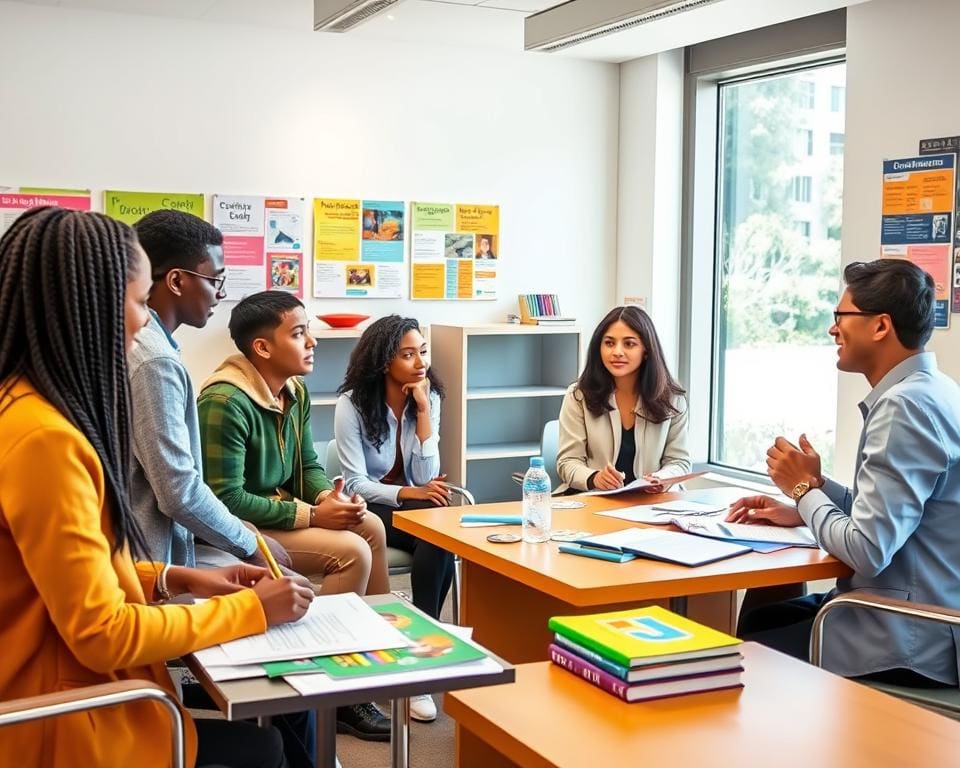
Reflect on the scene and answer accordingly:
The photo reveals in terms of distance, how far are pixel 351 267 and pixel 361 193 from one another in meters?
0.37

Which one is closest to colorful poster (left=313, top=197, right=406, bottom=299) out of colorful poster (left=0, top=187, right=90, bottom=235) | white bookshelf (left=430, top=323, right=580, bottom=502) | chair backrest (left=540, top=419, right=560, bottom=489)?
white bookshelf (left=430, top=323, right=580, bottom=502)

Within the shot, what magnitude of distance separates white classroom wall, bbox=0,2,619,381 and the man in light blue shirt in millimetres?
3255

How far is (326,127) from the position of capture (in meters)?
5.57

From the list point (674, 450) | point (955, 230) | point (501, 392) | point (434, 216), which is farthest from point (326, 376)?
point (955, 230)

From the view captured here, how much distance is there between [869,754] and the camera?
1.72 meters

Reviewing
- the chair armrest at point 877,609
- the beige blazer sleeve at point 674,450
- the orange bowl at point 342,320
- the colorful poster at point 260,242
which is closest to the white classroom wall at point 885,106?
the beige blazer sleeve at point 674,450

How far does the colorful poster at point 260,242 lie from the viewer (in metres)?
5.39

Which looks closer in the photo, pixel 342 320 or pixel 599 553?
pixel 599 553

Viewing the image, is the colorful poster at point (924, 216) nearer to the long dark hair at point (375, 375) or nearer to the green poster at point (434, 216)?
the long dark hair at point (375, 375)

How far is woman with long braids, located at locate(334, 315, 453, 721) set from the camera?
13.6 feet

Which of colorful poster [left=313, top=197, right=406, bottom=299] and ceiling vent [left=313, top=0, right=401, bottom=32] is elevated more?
ceiling vent [left=313, top=0, right=401, bottom=32]

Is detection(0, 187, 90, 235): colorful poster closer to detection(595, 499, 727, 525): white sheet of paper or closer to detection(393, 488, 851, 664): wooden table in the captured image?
detection(393, 488, 851, 664): wooden table

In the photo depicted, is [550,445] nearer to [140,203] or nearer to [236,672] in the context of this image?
[140,203]

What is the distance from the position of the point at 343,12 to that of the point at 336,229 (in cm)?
125
